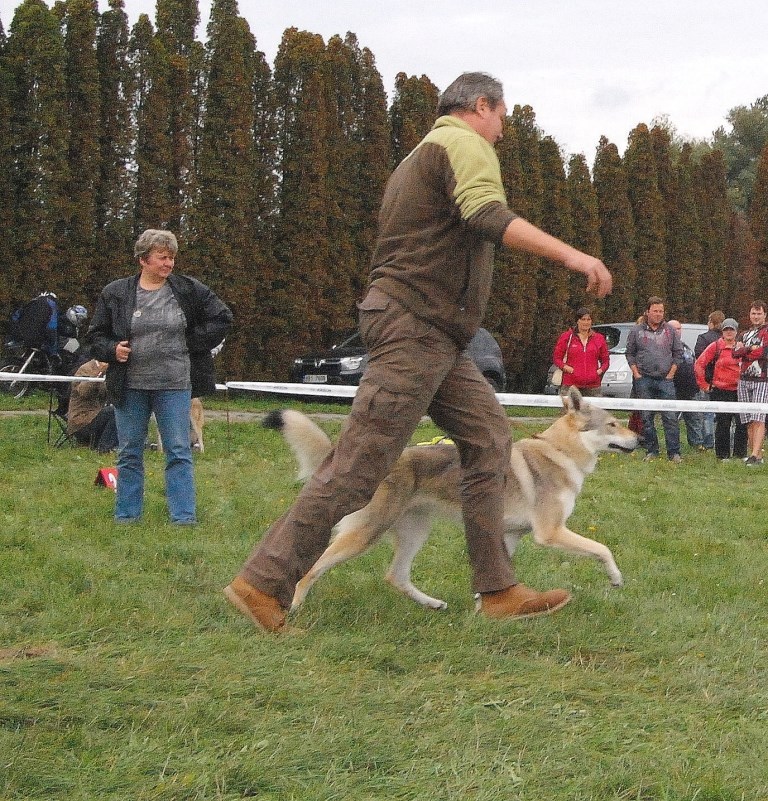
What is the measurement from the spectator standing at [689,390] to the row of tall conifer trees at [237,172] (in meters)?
6.96

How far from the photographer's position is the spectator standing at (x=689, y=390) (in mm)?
14328

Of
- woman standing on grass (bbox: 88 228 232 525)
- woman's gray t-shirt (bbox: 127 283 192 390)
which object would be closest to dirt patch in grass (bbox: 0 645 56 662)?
woman standing on grass (bbox: 88 228 232 525)

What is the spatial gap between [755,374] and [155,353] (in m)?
8.07

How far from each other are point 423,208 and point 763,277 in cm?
2617

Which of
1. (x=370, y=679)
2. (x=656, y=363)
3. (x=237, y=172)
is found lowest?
(x=370, y=679)

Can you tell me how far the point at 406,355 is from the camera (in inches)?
166

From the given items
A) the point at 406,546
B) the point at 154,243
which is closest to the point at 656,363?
the point at 154,243

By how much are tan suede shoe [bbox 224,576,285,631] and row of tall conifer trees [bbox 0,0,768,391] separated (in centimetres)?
1280

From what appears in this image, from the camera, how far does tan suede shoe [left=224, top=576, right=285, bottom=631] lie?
4.29 metres

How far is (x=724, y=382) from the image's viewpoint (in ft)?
44.2

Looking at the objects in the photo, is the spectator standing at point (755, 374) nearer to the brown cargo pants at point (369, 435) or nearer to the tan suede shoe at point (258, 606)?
the brown cargo pants at point (369, 435)

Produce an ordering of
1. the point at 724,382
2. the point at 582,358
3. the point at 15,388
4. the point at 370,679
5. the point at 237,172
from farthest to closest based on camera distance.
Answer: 1. the point at 237,172
2. the point at 15,388
3. the point at 724,382
4. the point at 582,358
5. the point at 370,679

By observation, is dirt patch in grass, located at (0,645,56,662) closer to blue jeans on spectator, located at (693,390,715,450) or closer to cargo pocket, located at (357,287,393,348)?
cargo pocket, located at (357,287,393,348)

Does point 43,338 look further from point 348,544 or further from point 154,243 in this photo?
point 348,544
